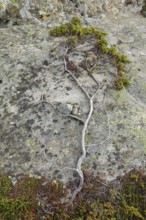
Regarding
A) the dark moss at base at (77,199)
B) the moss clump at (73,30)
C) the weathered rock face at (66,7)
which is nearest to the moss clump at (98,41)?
the moss clump at (73,30)

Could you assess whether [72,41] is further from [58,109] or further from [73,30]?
[58,109]

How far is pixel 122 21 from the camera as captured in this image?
31.8 ft

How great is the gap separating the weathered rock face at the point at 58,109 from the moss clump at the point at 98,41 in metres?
0.19

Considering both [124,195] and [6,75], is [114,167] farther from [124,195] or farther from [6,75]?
[6,75]

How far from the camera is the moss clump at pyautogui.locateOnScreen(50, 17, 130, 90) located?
7223 millimetres

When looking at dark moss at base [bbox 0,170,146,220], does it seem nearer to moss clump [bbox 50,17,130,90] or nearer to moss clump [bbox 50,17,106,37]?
moss clump [bbox 50,17,130,90]

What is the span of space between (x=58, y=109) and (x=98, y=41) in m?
2.64

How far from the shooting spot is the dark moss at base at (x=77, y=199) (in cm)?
492

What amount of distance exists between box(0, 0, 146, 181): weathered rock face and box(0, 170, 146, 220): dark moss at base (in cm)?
22

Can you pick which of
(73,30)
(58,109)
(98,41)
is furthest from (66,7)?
(58,109)

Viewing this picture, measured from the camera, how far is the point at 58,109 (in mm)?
6539

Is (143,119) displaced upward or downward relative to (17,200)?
upward

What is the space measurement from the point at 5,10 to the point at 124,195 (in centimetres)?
649

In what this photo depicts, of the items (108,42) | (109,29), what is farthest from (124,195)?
(109,29)
